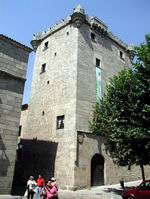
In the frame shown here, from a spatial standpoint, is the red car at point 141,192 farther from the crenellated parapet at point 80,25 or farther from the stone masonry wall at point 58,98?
the crenellated parapet at point 80,25

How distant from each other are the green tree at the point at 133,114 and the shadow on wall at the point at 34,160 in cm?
695

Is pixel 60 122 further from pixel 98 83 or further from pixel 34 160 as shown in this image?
pixel 98 83

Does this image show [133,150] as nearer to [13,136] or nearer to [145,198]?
[145,198]

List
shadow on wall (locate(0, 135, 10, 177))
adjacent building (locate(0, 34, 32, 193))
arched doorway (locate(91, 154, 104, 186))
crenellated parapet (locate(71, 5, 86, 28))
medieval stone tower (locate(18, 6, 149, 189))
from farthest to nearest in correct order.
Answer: crenellated parapet (locate(71, 5, 86, 28)), arched doorway (locate(91, 154, 104, 186)), medieval stone tower (locate(18, 6, 149, 189)), adjacent building (locate(0, 34, 32, 193)), shadow on wall (locate(0, 135, 10, 177))

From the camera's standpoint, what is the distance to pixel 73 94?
74.0 ft

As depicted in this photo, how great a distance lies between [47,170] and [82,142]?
14.3ft

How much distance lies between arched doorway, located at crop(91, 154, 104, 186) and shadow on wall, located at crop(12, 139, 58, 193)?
3541 mm

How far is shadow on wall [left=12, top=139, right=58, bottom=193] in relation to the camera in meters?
22.2

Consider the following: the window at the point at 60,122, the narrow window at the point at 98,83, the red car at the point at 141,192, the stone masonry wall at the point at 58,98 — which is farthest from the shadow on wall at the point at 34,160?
the red car at the point at 141,192

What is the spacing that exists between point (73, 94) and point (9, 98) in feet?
27.5

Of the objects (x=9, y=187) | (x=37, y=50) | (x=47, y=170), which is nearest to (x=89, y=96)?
(x=47, y=170)

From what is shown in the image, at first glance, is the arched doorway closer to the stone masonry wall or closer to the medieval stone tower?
the medieval stone tower

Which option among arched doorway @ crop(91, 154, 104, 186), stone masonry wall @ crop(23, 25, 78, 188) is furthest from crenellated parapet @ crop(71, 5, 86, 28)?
arched doorway @ crop(91, 154, 104, 186)

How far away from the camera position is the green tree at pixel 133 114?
597 inches
